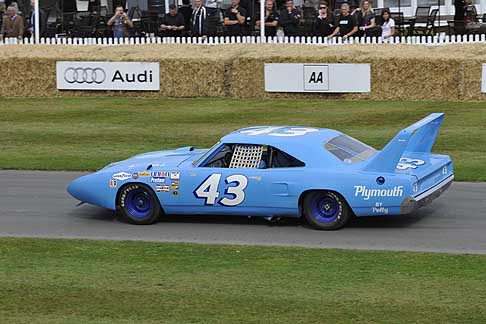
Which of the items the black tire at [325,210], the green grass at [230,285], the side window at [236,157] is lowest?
the green grass at [230,285]

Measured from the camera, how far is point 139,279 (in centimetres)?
1059

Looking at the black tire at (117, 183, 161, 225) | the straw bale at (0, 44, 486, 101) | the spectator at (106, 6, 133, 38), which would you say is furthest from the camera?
the spectator at (106, 6, 133, 38)

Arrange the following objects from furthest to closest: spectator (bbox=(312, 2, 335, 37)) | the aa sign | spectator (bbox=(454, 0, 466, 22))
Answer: spectator (bbox=(454, 0, 466, 22)) < spectator (bbox=(312, 2, 335, 37)) < the aa sign

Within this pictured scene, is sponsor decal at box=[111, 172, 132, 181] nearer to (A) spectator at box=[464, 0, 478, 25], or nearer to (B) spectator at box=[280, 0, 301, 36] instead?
(B) spectator at box=[280, 0, 301, 36]

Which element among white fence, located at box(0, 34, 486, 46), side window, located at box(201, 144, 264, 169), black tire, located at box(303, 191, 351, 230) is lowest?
black tire, located at box(303, 191, 351, 230)

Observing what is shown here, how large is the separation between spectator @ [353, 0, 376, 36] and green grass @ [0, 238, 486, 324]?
55.5 ft

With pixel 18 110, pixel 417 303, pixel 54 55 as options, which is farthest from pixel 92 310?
pixel 54 55

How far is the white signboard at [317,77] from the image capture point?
25.2 m

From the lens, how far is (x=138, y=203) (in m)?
13.6

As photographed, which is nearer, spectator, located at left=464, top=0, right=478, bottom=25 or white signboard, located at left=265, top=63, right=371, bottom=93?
white signboard, located at left=265, top=63, right=371, bottom=93

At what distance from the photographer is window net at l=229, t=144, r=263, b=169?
42.9 feet

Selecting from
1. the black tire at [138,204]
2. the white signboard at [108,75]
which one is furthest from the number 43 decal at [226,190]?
the white signboard at [108,75]

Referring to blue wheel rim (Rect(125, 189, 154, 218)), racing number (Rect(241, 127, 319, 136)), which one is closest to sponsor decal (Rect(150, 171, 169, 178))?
blue wheel rim (Rect(125, 189, 154, 218))

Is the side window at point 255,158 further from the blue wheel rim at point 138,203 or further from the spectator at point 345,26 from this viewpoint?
the spectator at point 345,26
